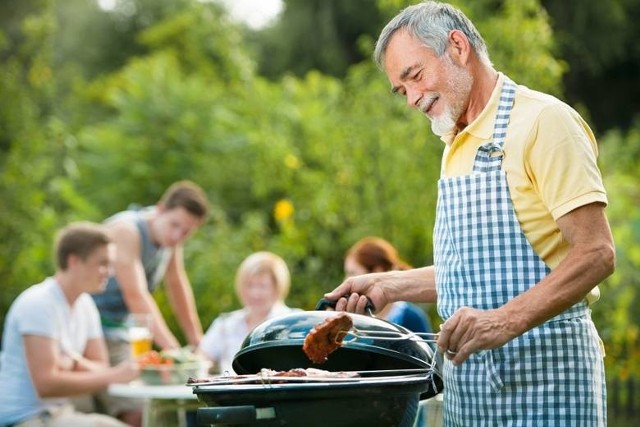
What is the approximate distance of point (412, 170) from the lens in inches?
340

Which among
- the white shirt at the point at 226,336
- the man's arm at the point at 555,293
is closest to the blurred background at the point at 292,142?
the white shirt at the point at 226,336

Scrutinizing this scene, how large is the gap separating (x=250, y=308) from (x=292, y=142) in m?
3.71

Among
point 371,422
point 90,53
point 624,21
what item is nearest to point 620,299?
point 371,422

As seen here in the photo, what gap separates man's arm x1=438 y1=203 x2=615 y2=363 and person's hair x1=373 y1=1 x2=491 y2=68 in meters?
0.59

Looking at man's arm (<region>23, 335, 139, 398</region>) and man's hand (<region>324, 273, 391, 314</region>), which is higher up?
man's arm (<region>23, 335, 139, 398</region>)

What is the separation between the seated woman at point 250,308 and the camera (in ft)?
22.5

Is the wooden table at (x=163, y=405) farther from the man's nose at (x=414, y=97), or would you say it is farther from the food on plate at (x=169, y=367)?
the man's nose at (x=414, y=97)

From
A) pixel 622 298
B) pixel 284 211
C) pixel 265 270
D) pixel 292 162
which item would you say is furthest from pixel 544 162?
pixel 292 162

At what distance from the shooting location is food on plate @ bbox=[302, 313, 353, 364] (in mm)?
3020

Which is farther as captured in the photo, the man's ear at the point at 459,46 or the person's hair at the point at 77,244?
the person's hair at the point at 77,244

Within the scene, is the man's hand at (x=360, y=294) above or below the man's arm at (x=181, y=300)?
below

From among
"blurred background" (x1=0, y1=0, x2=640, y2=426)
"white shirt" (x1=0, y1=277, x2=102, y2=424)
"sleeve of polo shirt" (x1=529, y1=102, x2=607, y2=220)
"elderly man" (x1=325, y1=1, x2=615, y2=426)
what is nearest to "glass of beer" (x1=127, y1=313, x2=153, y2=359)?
"white shirt" (x1=0, y1=277, x2=102, y2=424)

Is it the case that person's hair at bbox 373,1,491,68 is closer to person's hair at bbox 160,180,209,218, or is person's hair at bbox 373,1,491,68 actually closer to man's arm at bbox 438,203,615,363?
man's arm at bbox 438,203,615,363

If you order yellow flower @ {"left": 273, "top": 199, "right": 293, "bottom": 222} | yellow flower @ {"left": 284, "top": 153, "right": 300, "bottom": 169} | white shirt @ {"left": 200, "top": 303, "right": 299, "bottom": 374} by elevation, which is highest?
yellow flower @ {"left": 284, "top": 153, "right": 300, "bottom": 169}
